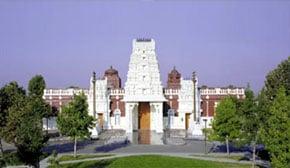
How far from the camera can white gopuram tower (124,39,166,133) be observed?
66.1 m

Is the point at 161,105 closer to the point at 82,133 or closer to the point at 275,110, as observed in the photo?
the point at 82,133

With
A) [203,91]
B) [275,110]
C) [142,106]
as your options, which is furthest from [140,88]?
[275,110]

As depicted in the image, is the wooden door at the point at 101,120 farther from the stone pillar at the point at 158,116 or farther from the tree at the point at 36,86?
the tree at the point at 36,86

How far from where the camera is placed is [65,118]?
134 ft

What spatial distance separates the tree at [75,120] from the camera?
133ft

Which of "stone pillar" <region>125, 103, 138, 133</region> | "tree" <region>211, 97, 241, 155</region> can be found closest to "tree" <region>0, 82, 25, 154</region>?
"tree" <region>211, 97, 241, 155</region>

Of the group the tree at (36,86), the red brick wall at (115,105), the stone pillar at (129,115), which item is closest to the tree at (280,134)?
the tree at (36,86)

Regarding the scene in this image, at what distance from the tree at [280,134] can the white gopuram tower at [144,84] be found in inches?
1561

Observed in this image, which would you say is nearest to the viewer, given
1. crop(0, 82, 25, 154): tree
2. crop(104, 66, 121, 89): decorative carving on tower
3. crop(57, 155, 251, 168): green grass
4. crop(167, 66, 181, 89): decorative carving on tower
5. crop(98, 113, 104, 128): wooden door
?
crop(57, 155, 251, 168): green grass

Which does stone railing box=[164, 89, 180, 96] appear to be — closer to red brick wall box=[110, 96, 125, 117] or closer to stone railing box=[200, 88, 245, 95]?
stone railing box=[200, 88, 245, 95]

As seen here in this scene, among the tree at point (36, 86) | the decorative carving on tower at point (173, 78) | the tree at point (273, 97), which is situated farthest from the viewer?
the decorative carving on tower at point (173, 78)

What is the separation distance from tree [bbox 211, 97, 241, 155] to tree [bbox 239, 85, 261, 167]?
14.2ft

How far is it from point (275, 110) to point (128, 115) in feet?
134

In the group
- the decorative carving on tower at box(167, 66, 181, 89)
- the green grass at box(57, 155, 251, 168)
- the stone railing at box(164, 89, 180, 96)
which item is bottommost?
the green grass at box(57, 155, 251, 168)
